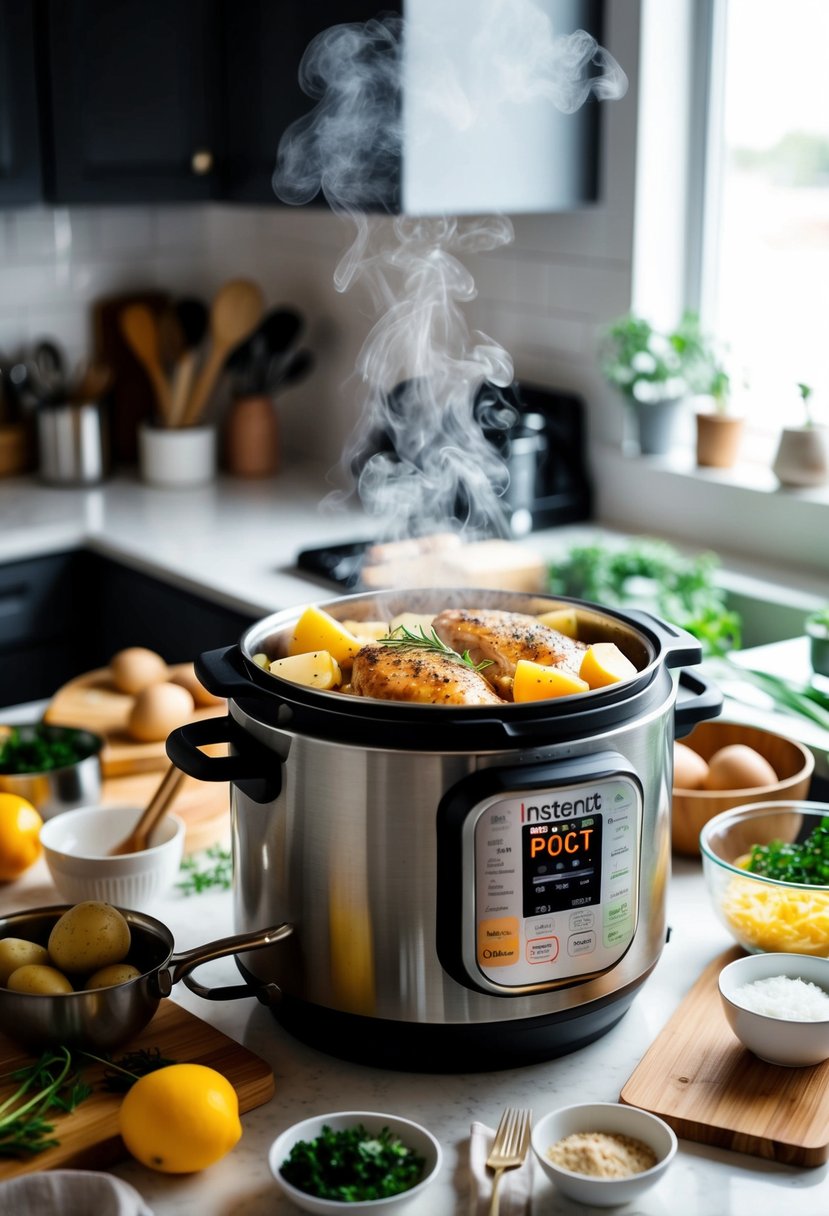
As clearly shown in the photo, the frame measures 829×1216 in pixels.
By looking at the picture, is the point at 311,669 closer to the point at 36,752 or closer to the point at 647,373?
the point at 36,752

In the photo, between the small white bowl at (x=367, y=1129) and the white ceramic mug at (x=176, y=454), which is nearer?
the small white bowl at (x=367, y=1129)

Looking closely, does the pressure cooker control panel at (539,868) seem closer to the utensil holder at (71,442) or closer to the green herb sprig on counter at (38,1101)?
the green herb sprig on counter at (38,1101)

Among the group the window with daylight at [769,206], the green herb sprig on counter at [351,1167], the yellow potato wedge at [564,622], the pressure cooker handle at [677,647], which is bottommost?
the green herb sprig on counter at [351,1167]

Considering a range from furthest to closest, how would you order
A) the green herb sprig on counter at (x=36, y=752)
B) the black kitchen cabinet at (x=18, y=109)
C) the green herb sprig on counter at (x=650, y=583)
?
1. the black kitchen cabinet at (x=18, y=109)
2. the green herb sprig on counter at (x=650, y=583)
3. the green herb sprig on counter at (x=36, y=752)

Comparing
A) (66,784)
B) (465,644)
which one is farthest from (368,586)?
(465,644)

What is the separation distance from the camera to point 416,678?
1.04m

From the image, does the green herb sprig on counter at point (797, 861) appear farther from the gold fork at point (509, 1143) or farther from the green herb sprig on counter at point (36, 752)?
the green herb sprig on counter at point (36, 752)

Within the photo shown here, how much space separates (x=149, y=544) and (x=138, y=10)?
3.54 feet

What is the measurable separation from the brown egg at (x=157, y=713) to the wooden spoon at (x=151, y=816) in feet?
0.94

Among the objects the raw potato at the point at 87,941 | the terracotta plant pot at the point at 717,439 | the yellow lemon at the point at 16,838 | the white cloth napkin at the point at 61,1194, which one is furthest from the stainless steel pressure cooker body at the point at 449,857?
the terracotta plant pot at the point at 717,439

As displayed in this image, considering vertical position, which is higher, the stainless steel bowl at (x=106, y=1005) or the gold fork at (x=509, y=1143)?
the stainless steel bowl at (x=106, y=1005)

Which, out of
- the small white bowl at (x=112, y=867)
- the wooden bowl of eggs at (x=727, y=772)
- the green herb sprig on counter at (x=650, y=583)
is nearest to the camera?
the small white bowl at (x=112, y=867)

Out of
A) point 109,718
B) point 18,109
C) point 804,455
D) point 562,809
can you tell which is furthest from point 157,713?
point 18,109

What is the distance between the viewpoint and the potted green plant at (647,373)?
2475 mm
